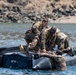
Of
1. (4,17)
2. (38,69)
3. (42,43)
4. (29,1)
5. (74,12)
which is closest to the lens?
(38,69)

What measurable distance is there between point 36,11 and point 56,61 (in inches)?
3929

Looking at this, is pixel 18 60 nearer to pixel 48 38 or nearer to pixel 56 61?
pixel 56 61

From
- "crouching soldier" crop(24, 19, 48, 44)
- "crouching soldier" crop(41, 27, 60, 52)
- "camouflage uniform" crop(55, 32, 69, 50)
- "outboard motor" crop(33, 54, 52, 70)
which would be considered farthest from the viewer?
"crouching soldier" crop(24, 19, 48, 44)

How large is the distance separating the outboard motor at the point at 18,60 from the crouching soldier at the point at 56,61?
75 centimetres

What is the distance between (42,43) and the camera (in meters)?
20.5

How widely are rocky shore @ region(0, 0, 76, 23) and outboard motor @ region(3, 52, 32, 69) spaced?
83.6 metres

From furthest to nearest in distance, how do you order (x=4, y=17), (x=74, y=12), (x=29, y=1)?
(x=29, y=1) → (x=74, y=12) → (x=4, y=17)

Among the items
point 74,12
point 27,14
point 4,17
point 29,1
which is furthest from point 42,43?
point 29,1

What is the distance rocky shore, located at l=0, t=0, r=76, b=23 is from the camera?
10594 cm

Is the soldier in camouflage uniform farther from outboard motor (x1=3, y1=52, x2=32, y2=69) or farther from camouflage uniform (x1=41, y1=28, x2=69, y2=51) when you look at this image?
outboard motor (x1=3, y1=52, x2=32, y2=69)

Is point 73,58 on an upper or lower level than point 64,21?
upper

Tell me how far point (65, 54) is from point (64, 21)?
88535 millimetres

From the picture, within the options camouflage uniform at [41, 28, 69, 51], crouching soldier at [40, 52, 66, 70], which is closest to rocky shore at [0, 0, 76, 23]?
camouflage uniform at [41, 28, 69, 51]

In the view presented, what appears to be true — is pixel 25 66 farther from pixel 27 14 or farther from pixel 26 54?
pixel 27 14
